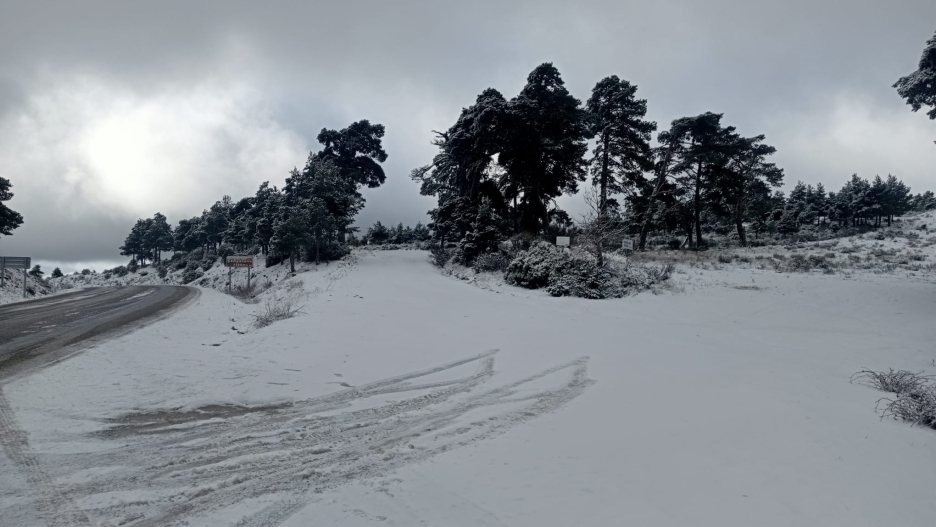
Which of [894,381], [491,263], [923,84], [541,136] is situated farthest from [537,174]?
[894,381]

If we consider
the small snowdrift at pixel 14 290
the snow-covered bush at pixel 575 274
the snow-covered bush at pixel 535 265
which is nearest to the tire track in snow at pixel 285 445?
the snow-covered bush at pixel 575 274

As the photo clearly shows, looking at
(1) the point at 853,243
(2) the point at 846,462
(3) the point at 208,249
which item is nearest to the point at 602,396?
(2) the point at 846,462

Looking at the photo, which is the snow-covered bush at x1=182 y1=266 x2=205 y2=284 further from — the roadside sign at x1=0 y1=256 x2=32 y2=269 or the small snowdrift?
the roadside sign at x1=0 y1=256 x2=32 y2=269

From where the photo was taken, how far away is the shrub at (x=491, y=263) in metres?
21.9

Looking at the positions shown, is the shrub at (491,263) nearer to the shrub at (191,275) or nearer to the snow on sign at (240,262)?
the snow on sign at (240,262)

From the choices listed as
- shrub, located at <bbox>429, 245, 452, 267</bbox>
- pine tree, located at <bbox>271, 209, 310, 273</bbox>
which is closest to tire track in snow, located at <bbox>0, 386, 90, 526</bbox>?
shrub, located at <bbox>429, 245, 452, 267</bbox>

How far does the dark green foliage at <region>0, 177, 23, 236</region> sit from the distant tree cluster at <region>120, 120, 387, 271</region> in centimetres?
1577

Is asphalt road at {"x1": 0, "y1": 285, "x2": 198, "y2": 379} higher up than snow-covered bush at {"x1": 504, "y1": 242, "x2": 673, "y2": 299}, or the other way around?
snow-covered bush at {"x1": 504, "y1": 242, "x2": 673, "y2": 299}

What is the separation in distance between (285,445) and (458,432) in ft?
5.59

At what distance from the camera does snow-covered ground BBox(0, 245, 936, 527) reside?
2924 mm

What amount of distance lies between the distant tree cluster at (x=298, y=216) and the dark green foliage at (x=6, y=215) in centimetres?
1577

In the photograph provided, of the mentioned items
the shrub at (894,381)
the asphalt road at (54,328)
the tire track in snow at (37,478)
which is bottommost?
the shrub at (894,381)

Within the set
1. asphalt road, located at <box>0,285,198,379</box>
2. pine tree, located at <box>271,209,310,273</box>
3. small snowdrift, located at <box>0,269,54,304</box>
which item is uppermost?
pine tree, located at <box>271,209,310,273</box>

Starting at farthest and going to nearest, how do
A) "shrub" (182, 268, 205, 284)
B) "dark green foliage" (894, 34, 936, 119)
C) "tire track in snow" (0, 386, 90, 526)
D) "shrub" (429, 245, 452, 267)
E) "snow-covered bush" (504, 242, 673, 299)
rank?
"shrub" (182, 268, 205, 284) < "shrub" (429, 245, 452, 267) < "snow-covered bush" (504, 242, 673, 299) < "dark green foliage" (894, 34, 936, 119) < "tire track in snow" (0, 386, 90, 526)
